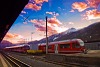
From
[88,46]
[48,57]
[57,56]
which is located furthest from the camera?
Answer: [88,46]

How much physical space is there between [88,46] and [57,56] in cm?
4237

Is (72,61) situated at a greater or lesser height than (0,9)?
lesser

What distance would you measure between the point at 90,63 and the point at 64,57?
8.67 m

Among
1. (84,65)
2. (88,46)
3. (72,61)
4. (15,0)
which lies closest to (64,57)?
(72,61)

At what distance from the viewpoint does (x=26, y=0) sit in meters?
11.6

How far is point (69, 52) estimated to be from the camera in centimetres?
4484

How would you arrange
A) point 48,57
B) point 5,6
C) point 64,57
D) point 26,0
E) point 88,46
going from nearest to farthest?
point 26,0
point 5,6
point 64,57
point 48,57
point 88,46

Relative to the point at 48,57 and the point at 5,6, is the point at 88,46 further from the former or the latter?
the point at 5,6

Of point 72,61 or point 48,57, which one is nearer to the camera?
point 72,61

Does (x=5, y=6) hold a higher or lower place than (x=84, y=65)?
higher

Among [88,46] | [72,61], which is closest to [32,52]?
[88,46]

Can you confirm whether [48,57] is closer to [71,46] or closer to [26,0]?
[71,46]

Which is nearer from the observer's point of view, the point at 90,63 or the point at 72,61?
the point at 90,63

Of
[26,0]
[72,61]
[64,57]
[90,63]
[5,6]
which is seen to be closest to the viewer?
[26,0]
